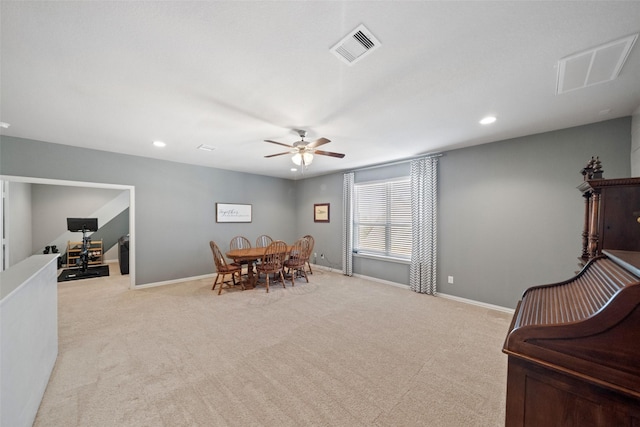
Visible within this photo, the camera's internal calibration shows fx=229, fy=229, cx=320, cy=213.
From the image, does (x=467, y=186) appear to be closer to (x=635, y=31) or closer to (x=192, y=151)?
(x=635, y=31)

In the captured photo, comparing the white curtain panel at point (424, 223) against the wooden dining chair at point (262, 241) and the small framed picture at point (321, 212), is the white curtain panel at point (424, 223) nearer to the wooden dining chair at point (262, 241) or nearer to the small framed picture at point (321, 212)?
the small framed picture at point (321, 212)

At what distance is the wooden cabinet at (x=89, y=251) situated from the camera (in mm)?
6172

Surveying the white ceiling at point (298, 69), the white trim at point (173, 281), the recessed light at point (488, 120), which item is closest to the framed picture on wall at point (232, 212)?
the white trim at point (173, 281)

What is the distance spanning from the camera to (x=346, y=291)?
4.25 meters

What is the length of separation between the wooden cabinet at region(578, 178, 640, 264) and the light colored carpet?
4.42ft

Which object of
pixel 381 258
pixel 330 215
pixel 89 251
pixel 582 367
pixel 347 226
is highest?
pixel 330 215

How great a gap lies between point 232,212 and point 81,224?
3.97m

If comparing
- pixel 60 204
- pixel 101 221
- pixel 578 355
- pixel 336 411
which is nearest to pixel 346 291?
pixel 336 411

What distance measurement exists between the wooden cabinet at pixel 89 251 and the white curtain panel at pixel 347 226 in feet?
22.7

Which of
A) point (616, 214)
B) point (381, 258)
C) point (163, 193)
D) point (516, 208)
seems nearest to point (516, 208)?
point (516, 208)

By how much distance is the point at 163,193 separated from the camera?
4617 millimetres

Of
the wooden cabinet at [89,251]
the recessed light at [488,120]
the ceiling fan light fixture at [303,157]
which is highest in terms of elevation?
the recessed light at [488,120]

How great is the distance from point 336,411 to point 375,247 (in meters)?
3.75

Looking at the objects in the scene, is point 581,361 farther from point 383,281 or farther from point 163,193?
point 163,193
